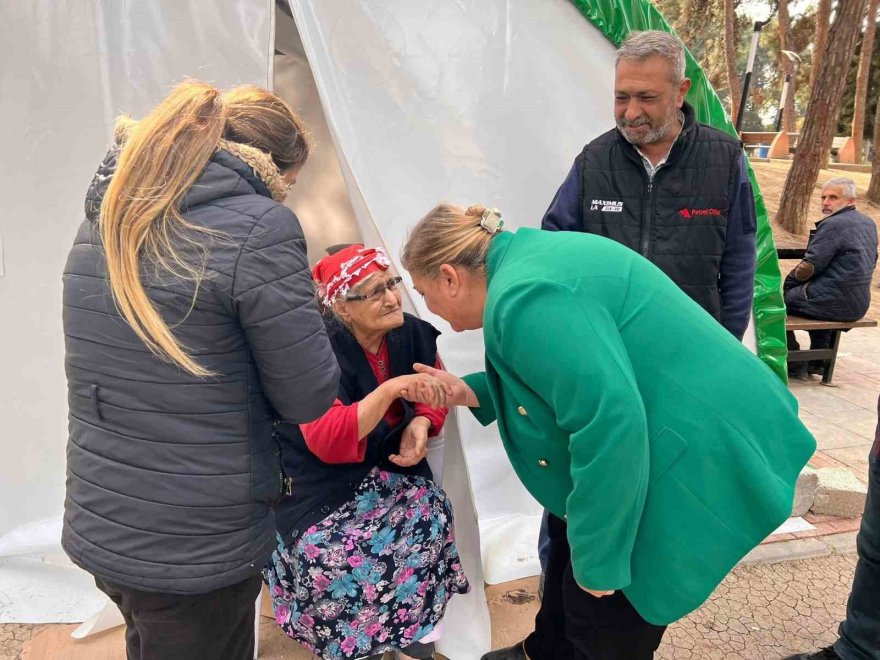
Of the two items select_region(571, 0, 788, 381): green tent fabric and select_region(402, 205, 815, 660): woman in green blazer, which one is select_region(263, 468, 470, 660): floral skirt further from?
select_region(571, 0, 788, 381): green tent fabric

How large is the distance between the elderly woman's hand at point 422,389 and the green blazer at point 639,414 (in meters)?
0.51

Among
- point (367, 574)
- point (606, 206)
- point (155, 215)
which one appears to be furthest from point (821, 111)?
point (155, 215)

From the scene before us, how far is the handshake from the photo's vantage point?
6.66 ft

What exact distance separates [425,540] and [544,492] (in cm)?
62

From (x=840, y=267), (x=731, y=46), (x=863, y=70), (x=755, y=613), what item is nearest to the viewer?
(x=755, y=613)

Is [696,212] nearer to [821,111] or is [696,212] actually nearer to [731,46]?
[821,111]

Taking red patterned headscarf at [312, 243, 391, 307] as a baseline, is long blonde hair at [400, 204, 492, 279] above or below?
above

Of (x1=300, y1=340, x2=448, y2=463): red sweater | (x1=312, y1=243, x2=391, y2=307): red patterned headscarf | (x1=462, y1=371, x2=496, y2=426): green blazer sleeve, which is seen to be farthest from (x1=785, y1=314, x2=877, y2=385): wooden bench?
(x1=300, y1=340, x2=448, y2=463): red sweater

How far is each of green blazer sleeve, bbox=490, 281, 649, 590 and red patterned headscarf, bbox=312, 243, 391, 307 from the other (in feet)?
2.82

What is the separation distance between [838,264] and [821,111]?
12.9ft

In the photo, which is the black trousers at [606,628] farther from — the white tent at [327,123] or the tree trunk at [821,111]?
the tree trunk at [821,111]

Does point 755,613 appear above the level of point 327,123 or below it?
below

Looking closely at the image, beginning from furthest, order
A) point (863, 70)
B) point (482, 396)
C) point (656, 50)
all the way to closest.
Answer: point (863, 70) < point (656, 50) < point (482, 396)

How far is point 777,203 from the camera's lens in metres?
11.9
